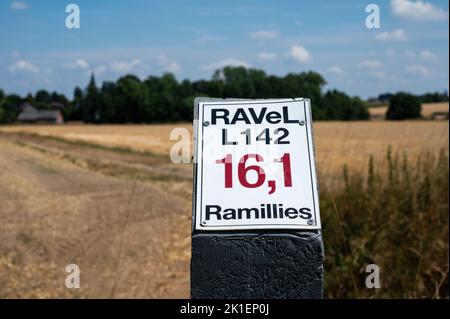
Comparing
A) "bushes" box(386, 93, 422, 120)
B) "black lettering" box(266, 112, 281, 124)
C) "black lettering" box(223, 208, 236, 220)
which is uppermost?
"bushes" box(386, 93, 422, 120)

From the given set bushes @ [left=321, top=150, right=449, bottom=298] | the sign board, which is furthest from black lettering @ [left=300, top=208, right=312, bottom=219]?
bushes @ [left=321, top=150, right=449, bottom=298]

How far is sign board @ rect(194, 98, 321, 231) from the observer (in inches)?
66.6

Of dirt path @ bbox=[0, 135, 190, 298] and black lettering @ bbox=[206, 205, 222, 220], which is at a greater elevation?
black lettering @ bbox=[206, 205, 222, 220]

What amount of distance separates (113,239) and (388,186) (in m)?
3.30

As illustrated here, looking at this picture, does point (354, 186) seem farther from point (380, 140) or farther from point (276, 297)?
point (276, 297)

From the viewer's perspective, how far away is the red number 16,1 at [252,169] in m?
1.72

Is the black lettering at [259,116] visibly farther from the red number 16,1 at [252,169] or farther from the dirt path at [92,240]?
the dirt path at [92,240]

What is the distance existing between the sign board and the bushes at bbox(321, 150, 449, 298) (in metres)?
2.47

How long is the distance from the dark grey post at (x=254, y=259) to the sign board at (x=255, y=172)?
0.11 feet

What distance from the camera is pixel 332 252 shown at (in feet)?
15.4

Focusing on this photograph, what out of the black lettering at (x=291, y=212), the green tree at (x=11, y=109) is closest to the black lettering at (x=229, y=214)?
the black lettering at (x=291, y=212)

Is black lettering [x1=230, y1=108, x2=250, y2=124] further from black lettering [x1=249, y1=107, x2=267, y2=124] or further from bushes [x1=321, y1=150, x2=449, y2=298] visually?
bushes [x1=321, y1=150, x2=449, y2=298]

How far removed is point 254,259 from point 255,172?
11.1 inches

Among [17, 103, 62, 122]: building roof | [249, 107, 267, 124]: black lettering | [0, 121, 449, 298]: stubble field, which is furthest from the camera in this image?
[17, 103, 62, 122]: building roof
